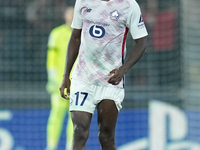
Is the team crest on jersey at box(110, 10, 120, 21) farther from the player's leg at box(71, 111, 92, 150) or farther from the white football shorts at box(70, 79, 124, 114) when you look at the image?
the player's leg at box(71, 111, 92, 150)

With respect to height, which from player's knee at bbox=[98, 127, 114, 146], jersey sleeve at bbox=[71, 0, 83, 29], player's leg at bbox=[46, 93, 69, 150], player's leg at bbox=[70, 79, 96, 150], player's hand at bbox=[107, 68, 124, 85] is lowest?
player's leg at bbox=[46, 93, 69, 150]

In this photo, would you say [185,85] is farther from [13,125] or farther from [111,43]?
[111,43]

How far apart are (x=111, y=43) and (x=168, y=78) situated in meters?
4.86

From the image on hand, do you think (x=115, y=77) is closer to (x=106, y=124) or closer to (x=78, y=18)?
(x=106, y=124)

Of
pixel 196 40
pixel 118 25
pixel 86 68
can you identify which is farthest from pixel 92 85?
pixel 196 40

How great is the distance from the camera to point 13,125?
8914mm

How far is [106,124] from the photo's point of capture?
4.81 m

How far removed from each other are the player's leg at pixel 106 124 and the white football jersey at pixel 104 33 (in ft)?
0.64

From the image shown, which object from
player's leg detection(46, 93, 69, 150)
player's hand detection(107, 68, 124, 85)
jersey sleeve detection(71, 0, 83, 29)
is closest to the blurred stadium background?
player's leg detection(46, 93, 69, 150)

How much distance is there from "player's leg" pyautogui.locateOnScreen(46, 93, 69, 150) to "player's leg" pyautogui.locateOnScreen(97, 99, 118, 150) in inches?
137

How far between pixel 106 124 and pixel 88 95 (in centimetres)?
30

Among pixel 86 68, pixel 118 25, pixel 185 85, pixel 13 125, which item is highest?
pixel 118 25

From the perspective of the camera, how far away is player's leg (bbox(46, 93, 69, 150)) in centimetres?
830

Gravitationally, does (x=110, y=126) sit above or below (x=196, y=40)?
below
